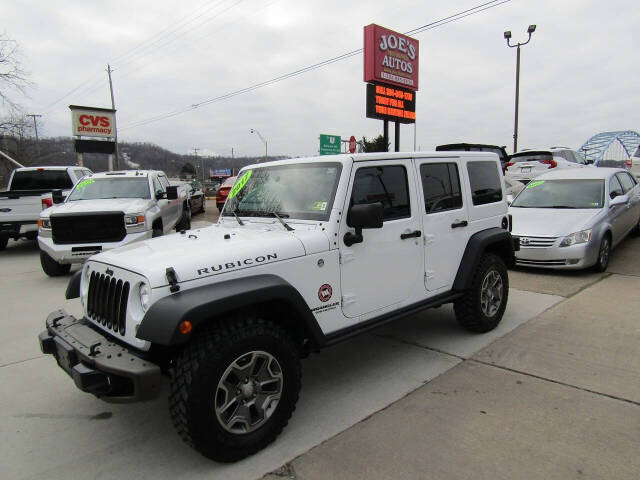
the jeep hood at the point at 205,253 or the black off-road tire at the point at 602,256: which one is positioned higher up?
the jeep hood at the point at 205,253

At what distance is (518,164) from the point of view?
13414 millimetres

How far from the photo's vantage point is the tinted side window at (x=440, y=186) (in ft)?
12.6

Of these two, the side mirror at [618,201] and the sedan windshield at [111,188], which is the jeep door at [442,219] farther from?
the sedan windshield at [111,188]

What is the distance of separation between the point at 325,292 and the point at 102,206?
5.91 m

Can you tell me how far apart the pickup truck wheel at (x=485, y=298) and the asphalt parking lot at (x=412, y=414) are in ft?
0.55

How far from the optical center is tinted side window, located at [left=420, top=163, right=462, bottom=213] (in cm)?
384

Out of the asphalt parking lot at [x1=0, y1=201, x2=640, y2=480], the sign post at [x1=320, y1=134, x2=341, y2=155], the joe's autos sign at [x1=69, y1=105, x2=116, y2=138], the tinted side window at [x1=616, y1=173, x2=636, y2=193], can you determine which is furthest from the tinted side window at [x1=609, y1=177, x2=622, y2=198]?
the joe's autos sign at [x1=69, y1=105, x2=116, y2=138]

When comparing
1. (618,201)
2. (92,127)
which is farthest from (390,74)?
(92,127)

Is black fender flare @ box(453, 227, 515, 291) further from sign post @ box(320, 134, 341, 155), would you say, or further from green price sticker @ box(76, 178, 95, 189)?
sign post @ box(320, 134, 341, 155)

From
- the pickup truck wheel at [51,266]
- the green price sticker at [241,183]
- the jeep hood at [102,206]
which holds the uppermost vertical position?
the green price sticker at [241,183]

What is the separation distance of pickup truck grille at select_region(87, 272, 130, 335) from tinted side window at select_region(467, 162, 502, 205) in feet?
10.8

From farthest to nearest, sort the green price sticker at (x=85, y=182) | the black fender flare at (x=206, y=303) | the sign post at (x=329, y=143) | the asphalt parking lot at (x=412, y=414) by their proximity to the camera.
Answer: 1. the sign post at (x=329, y=143)
2. the green price sticker at (x=85, y=182)
3. the asphalt parking lot at (x=412, y=414)
4. the black fender flare at (x=206, y=303)

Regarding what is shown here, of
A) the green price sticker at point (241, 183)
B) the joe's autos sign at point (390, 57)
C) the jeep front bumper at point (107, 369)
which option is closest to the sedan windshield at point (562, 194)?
the green price sticker at point (241, 183)

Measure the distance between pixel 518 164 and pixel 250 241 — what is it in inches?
497
